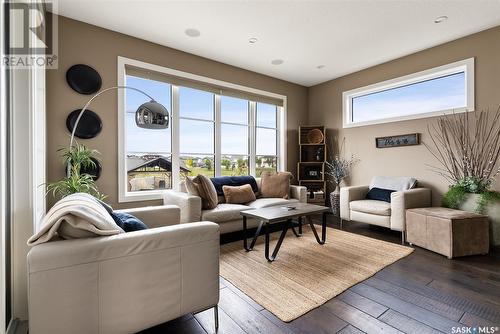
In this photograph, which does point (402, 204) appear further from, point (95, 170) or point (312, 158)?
point (95, 170)

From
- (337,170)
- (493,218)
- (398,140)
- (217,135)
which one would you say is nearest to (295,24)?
(217,135)

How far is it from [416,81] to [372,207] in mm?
2198

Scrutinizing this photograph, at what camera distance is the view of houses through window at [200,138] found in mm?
3428

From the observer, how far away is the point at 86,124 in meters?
2.90

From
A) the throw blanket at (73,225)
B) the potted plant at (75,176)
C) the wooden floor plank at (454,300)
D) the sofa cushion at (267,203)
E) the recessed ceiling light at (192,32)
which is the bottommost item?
the wooden floor plank at (454,300)

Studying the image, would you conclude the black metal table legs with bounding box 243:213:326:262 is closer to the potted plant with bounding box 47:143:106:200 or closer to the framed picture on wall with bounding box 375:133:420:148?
the potted plant with bounding box 47:143:106:200

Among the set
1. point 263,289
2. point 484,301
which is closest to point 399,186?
point 484,301

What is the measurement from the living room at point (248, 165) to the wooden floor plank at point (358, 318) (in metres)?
0.02

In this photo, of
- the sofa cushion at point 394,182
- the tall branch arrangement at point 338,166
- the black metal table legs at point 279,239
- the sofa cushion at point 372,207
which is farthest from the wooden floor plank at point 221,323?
the tall branch arrangement at point 338,166

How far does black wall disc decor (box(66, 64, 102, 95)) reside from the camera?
2.82 meters

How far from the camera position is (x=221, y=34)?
124 inches

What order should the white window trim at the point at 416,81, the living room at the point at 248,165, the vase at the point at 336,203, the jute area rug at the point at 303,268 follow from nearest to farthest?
the living room at the point at 248,165, the jute area rug at the point at 303,268, the white window trim at the point at 416,81, the vase at the point at 336,203

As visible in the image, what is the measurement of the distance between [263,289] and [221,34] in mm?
3065

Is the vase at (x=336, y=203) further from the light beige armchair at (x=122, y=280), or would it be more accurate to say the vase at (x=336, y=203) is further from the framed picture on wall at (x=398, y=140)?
the light beige armchair at (x=122, y=280)
